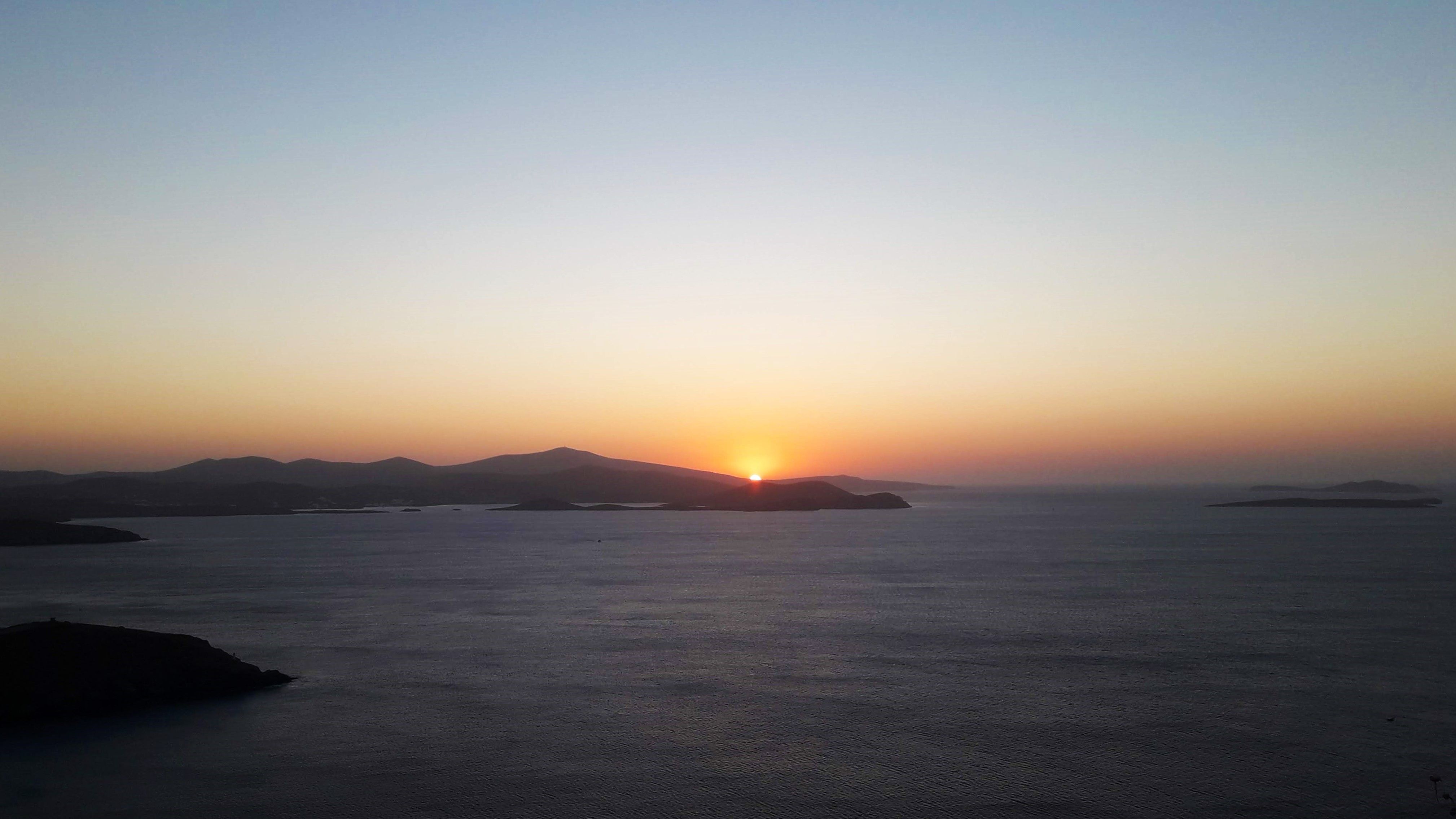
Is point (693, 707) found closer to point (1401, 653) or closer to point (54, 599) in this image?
point (1401, 653)

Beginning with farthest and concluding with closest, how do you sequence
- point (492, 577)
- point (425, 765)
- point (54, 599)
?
point (492, 577), point (54, 599), point (425, 765)

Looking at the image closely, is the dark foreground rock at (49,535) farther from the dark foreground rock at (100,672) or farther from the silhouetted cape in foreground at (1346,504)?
the silhouetted cape in foreground at (1346,504)

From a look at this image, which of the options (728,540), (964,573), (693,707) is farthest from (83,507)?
(693,707)

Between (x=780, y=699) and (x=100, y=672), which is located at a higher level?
(x=100, y=672)

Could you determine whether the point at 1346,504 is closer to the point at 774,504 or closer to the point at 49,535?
the point at 774,504

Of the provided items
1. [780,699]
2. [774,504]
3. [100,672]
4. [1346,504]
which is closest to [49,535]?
[100,672]

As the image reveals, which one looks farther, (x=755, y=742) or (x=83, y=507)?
(x=83, y=507)
